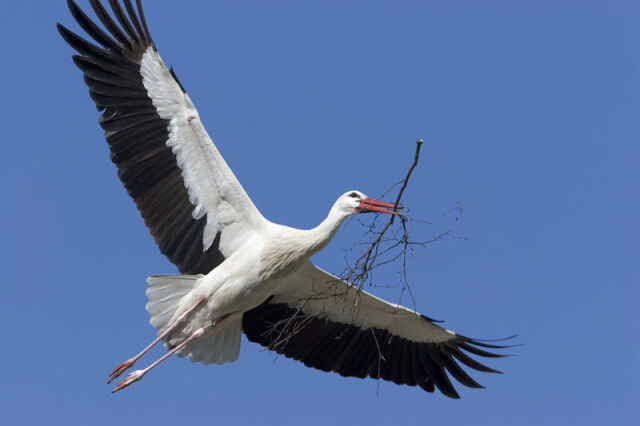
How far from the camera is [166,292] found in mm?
11680

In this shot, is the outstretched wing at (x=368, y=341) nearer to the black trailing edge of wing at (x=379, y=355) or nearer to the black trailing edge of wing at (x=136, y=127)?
the black trailing edge of wing at (x=379, y=355)

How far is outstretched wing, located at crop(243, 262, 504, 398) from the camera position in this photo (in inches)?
490

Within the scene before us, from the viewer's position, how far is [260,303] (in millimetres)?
11758

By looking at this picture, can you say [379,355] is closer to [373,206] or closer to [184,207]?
[373,206]

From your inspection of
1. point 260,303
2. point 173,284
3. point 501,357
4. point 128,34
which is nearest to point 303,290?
point 260,303

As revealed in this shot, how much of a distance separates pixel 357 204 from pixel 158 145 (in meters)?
2.06

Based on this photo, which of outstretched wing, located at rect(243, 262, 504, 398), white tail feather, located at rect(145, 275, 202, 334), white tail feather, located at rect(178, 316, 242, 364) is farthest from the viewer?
outstretched wing, located at rect(243, 262, 504, 398)

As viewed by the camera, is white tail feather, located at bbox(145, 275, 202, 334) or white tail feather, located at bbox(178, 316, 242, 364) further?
white tail feather, located at bbox(178, 316, 242, 364)

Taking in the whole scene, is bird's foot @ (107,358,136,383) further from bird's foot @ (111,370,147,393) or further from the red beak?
the red beak

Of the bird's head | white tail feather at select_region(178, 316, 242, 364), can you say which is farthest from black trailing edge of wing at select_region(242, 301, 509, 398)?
the bird's head

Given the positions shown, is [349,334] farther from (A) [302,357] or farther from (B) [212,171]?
(B) [212,171]

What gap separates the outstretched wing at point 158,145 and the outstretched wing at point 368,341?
110 centimetres

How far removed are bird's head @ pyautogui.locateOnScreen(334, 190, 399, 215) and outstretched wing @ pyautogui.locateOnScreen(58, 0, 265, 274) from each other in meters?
0.84

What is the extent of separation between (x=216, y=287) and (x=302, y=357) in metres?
A: 1.67
